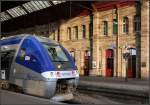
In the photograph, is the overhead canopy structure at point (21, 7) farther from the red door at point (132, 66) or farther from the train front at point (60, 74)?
the train front at point (60, 74)

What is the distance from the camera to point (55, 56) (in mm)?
16359

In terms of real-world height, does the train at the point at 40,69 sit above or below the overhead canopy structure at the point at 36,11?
below

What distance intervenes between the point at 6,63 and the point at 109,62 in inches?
987

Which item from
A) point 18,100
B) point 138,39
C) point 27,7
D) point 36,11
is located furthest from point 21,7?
point 18,100

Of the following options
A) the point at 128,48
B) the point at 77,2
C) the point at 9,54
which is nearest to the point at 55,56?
the point at 9,54

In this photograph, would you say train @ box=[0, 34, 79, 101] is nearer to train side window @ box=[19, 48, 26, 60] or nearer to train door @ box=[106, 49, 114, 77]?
train side window @ box=[19, 48, 26, 60]

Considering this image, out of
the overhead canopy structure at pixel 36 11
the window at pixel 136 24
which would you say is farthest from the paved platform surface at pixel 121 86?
the overhead canopy structure at pixel 36 11

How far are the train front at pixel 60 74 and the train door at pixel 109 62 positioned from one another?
24630mm

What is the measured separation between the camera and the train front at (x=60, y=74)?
50.5ft

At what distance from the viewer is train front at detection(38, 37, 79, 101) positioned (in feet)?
50.5

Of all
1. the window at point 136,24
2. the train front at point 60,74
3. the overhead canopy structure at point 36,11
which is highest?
the overhead canopy structure at point 36,11

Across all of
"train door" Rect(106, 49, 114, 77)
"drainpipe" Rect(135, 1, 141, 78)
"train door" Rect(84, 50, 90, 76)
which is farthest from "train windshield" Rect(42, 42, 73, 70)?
"train door" Rect(84, 50, 90, 76)

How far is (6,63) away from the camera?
1786 centimetres

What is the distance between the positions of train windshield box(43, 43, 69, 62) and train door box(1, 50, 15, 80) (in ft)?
6.50
